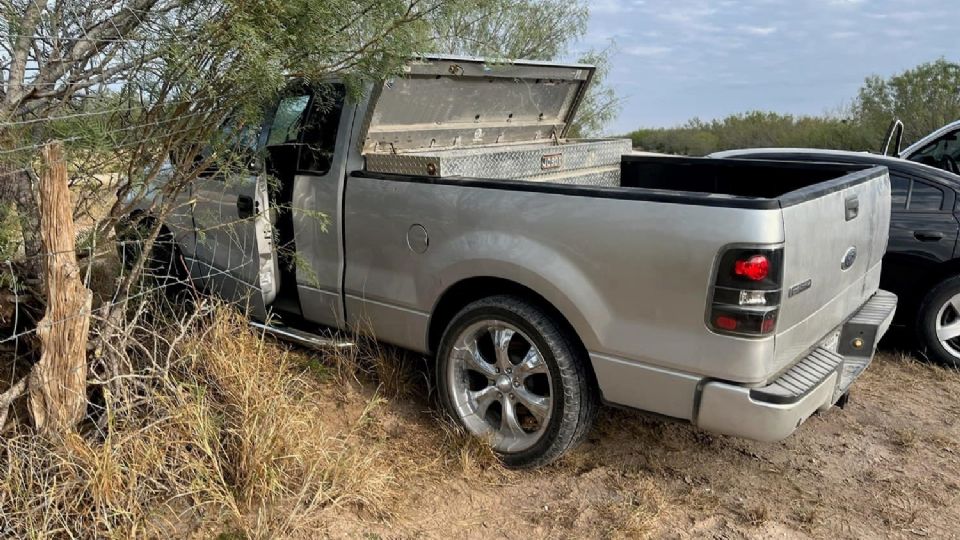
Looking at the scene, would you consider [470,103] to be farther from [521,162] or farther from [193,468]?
[193,468]

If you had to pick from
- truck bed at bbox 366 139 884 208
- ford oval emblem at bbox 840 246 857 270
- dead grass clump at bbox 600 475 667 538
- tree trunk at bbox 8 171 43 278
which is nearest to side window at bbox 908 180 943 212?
truck bed at bbox 366 139 884 208

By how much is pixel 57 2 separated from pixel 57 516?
223cm

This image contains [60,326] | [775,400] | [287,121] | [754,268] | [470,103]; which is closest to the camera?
[754,268]

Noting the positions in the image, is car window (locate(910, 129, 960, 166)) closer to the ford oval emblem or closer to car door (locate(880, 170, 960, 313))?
car door (locate(880, 170, 960, 313))

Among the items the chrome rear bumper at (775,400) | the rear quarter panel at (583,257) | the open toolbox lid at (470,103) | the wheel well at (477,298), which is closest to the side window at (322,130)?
the open toolbox lid at (470,103)

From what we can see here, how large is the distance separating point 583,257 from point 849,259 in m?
1.43

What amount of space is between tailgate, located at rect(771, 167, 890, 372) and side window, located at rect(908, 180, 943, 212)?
1379mm

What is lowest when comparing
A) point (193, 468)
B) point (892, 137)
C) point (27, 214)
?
point (193, 468)

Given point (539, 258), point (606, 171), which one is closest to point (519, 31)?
point (606, 171)

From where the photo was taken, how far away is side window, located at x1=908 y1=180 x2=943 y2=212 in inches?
211

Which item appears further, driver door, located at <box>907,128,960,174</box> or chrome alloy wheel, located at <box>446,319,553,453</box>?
driver door, located at <box>907,128,960,174</box>

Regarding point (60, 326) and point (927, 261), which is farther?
point (927, 261)

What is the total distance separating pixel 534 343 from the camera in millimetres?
3650

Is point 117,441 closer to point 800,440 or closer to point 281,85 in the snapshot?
point 281,85
